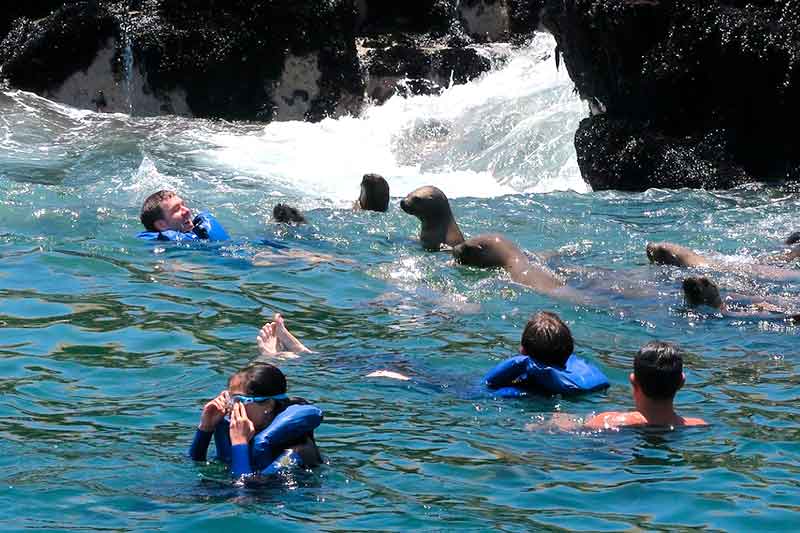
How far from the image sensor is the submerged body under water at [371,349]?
18.7 feet

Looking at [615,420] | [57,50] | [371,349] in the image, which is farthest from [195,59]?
[615,420]

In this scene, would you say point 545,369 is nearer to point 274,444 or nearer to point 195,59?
point 274,444

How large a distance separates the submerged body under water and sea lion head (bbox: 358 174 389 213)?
0.17 m

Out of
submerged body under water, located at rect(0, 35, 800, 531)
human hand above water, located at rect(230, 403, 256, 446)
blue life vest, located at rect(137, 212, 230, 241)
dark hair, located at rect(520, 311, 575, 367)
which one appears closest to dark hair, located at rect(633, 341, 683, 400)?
submerged body under water, located at rect(0, 35, 800, 531)

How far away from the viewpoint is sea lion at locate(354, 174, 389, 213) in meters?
13.1

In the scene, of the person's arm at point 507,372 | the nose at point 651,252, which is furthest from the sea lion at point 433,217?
the person's arm at point 507,372

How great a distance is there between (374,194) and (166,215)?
2374 millimetres

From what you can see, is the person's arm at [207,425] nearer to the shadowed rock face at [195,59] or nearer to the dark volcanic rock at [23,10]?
the shadowed rock face at [195,59]

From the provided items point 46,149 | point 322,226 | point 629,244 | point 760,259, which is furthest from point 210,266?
point 46,149

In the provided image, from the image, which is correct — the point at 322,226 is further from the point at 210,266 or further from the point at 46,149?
the point at 46,149

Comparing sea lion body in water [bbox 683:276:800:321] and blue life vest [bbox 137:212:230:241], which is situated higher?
blue life vest [bbox 137:212:230:241]

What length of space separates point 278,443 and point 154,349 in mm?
→ 2817

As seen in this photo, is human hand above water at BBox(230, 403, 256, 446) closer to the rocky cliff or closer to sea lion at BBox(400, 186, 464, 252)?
sea lion at BBox(400, 186, 464, 252)

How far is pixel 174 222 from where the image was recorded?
38.4 feet
